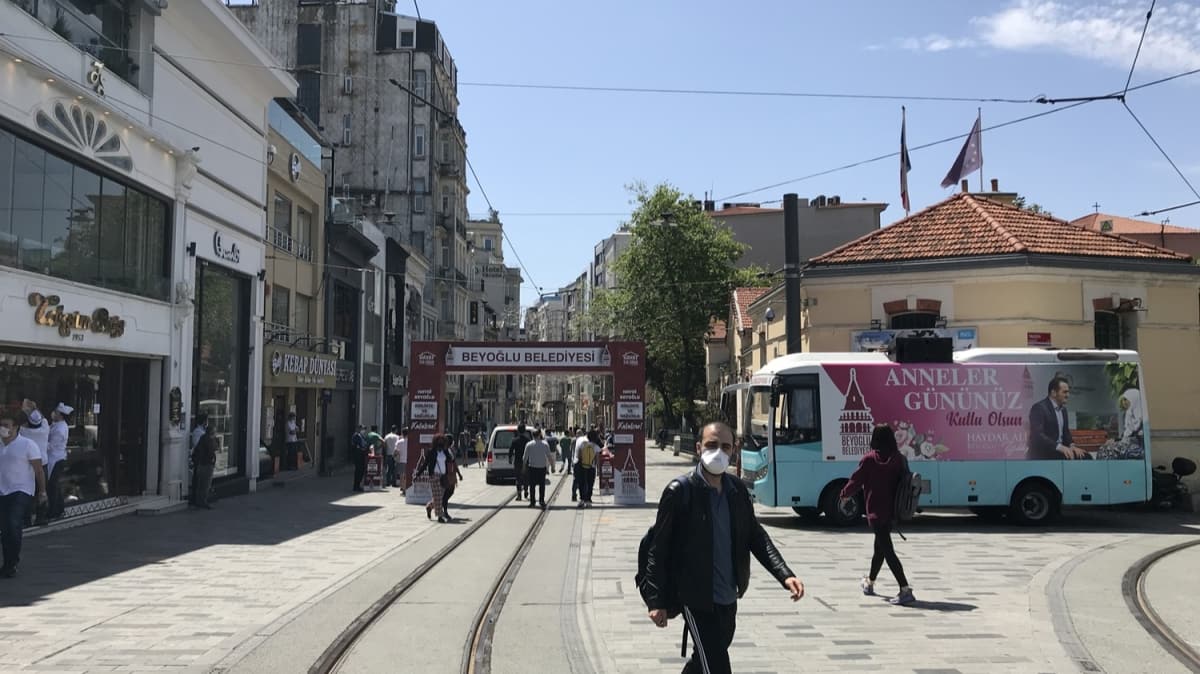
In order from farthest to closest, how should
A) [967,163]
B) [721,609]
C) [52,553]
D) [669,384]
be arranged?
[669,384]
[967,163]
[52,553]
[721,609]

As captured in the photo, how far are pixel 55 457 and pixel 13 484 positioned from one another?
18.5 feet

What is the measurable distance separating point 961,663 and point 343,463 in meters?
33.1

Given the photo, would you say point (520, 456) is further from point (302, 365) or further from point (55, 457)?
point (55, 457)

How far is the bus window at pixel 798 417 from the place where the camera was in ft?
59.9

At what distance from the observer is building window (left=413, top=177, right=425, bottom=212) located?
57.4 metres

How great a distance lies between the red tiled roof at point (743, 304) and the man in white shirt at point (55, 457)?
89.2 ft

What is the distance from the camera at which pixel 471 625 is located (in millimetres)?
8977

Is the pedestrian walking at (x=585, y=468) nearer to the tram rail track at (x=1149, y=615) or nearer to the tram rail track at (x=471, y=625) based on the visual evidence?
the tram rail track at (x=471, y=625)

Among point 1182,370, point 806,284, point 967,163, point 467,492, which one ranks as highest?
point 967,163

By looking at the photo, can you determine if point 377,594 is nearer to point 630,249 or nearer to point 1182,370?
point 1182,370

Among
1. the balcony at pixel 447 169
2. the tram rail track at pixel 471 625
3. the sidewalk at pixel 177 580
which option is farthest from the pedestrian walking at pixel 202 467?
the balcony at pixel 447 169

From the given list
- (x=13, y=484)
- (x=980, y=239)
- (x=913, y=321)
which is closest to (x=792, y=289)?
(x=913, y=321)

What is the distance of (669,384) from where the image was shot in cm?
6388

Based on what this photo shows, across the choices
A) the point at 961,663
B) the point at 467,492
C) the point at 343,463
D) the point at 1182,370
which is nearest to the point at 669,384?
the point at 343,463
